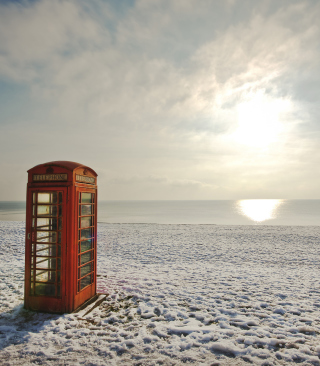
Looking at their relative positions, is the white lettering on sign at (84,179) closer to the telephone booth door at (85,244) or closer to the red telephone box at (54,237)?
the red telephone box at (54,237)

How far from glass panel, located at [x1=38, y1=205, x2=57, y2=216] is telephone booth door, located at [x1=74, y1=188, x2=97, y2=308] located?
1.55 feet

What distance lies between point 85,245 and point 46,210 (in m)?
1.12

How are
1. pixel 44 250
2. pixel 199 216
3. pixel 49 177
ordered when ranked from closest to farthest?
1. pixel 49 177
2. pixel 44 250
3. pixel 199 216

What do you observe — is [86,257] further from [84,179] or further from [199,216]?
[199,216]

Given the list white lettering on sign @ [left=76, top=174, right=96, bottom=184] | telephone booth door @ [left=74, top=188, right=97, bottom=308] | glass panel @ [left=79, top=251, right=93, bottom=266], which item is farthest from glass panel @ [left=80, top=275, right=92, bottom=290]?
white lettering on sign @ [left=76, top=174, right=96, bottom=184]

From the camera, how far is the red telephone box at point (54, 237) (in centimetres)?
464

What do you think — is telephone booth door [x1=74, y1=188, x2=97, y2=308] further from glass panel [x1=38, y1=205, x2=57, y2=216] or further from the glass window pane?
glass panel [x1=38, y1=205, x2=57, y2=216]

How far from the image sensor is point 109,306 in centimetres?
523

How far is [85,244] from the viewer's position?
518cm

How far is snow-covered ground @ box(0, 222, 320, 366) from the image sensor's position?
11.4ft

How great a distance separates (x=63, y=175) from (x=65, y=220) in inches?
35.0

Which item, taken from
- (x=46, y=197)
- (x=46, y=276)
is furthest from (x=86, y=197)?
(x=46, y=276)

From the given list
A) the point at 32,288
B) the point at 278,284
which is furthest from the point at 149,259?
the point at 32,288

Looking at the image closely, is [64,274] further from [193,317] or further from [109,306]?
[193,317]
